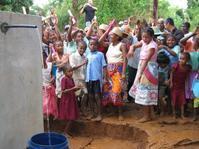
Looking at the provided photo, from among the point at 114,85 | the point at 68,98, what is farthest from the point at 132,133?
the point at 68,98

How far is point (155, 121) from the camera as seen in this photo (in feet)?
21.8

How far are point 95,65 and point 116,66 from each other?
0.38 meters

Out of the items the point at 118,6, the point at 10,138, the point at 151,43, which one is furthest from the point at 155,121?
the point at 118,6

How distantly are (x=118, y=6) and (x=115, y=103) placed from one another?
1256 centimetres

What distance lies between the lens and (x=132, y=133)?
6.72m

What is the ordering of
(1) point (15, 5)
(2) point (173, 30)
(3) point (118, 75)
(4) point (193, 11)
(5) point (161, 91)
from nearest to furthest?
1. (3) point (118, 75)
2. (5) point (161, 91)
3. (2) point (173, 30)
4. (1) point (15, 5)
5. (4) point (193, 11)

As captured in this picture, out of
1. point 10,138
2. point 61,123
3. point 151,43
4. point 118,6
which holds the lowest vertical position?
point 61,123

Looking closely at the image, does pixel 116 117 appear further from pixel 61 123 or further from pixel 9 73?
pixel 9 73

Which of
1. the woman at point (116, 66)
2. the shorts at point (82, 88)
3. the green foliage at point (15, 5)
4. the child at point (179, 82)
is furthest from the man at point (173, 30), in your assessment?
the green foliage at point (15, 5)

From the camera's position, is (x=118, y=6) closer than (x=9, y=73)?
No

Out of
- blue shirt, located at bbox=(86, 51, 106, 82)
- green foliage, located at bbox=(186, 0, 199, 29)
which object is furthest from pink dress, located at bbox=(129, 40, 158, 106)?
green foliage, located at bbox=(186, 0, 199, 29)

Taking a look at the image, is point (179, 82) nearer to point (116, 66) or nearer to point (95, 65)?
point (116, 66)

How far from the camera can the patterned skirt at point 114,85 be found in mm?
6773

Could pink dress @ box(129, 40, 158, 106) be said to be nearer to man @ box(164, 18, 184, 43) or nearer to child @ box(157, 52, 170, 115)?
child @ box(157, 52, 170, 115)
